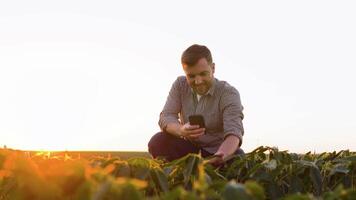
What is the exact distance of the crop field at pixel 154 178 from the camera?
113cm

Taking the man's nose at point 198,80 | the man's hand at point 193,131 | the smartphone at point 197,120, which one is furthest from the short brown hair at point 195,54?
the man's hand at point 193,131

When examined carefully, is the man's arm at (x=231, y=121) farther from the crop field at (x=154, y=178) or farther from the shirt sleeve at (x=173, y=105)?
the crop field at (x=154, y=178)

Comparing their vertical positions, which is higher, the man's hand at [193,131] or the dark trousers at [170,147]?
the man's hand at [193,131]

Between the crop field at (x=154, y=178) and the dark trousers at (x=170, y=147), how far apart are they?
327 cm

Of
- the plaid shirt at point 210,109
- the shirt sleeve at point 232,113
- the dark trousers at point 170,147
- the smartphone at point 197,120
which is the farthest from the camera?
the dark trousers at point 170,147

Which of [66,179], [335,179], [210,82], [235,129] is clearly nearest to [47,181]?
[66,179]

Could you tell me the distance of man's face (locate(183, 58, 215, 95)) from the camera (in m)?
7.05

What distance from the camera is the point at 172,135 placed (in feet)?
24.2

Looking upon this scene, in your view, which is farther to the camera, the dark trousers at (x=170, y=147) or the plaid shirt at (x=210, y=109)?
the dark trousers at (x=170, y=147)

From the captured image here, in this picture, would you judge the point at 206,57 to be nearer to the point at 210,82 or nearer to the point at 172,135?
the point at 210,82

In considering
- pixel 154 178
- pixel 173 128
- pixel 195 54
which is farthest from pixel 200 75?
pixel 154 178

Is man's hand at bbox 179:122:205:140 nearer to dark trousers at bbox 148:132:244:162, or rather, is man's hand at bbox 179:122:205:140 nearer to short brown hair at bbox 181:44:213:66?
dark trousers at bbox 148:132:244:162

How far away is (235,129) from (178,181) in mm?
3828

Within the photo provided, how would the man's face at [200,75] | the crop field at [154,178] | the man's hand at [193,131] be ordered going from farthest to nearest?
the man's face at [200,75] → the man's hand at [193,131] → the crop field at [154,178]
